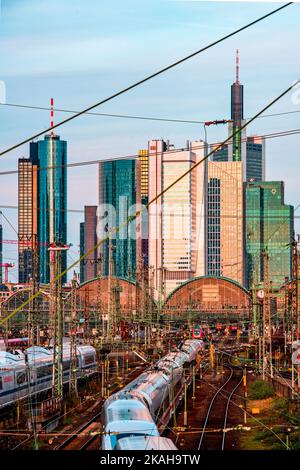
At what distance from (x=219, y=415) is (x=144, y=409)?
1074 centimetres

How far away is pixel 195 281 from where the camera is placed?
106 meters

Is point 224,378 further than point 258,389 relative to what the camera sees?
Yes

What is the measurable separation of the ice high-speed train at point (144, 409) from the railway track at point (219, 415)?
4.15 ft

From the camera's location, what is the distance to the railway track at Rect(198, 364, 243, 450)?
22.7m

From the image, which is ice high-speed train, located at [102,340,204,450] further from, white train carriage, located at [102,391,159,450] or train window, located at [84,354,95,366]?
train window, located at [84,354,95,366]

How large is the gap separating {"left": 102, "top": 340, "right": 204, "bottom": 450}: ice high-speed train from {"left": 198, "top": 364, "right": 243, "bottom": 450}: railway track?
126cm

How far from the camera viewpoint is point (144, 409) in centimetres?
2023

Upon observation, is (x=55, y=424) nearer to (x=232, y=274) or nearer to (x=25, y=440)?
(x=25, y=440)

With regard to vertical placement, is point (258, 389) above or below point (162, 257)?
below

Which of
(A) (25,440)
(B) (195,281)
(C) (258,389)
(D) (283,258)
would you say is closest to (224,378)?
(C) (258,389)


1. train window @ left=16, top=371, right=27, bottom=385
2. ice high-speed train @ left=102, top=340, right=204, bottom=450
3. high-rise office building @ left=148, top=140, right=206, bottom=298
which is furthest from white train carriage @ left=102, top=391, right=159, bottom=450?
high-rise office building @ left=148, top=140, right=206, bottom=298
